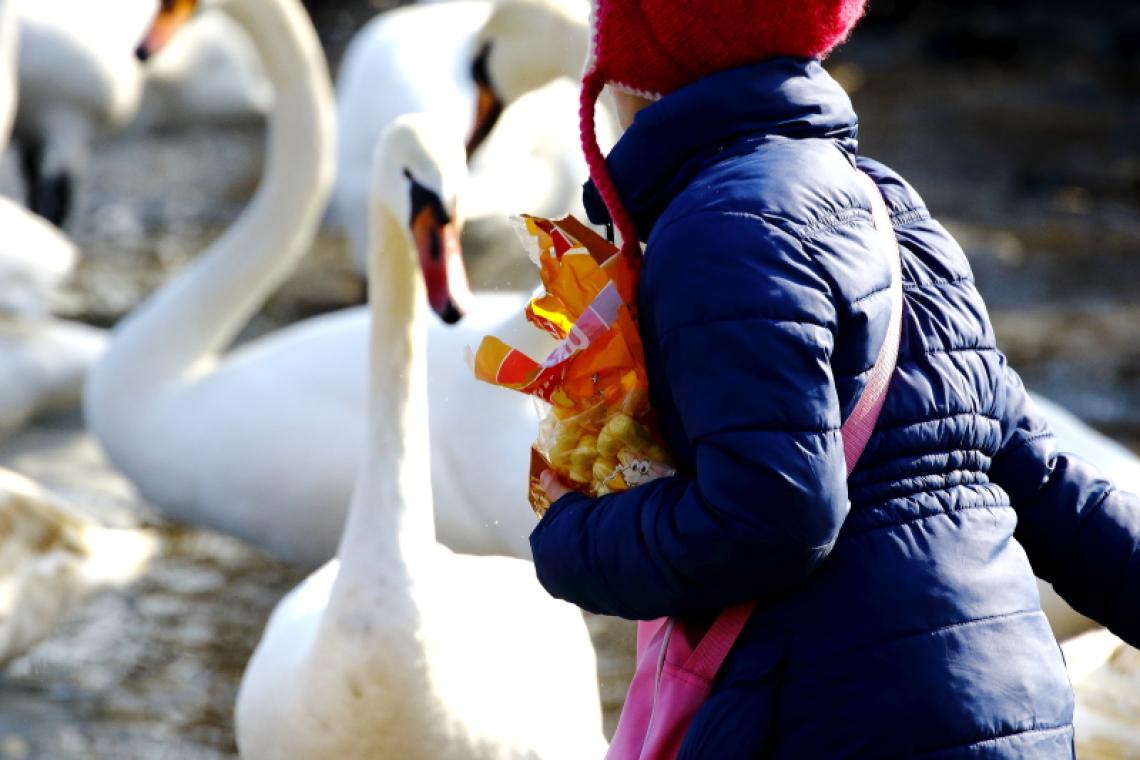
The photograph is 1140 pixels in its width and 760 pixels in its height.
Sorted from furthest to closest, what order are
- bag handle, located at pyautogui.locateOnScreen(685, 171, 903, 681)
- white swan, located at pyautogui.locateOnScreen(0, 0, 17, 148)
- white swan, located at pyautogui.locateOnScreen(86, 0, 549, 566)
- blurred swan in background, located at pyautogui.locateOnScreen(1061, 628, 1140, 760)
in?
white swan, located at pyautogui.locateOnScreen(0, 0, 17, 148)
white swan, located at pyautogui.locateOnScreen(86, 0, 549, 566)
blurred swan in background, located at pyautogui.locateOnScreen(1061, 628, 1140, 760)
bag handle, located at pyautogui.locateOnScreen(685, 171, 903, 681)

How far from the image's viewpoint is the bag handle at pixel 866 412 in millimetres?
1600

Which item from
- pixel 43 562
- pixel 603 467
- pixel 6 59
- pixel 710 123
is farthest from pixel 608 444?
pixel 6 59

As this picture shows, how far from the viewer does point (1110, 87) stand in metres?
10.6

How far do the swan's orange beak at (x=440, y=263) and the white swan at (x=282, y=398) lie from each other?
1.71 feet

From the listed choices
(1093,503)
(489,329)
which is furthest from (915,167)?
(1093,503)

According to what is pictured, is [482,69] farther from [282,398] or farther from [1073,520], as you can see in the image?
[1073,520]

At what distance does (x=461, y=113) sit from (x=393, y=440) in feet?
10.2

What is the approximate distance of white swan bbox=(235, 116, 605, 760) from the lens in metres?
2.62

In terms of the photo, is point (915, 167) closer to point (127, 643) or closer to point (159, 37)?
point (159, 37)

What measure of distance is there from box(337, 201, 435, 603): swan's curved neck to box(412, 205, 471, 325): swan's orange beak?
0.08m

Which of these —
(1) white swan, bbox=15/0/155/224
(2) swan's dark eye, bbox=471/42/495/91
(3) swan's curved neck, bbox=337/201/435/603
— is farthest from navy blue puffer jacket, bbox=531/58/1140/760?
(1) white swan, bbox=15/0/155/224

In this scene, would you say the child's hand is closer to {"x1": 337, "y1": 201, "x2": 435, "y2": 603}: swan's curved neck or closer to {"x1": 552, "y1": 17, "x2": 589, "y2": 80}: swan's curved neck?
{"x1": 337, "y1": 201, "x2": 435, "y2": 603}: swan's curved neck

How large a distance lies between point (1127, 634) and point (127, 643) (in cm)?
264

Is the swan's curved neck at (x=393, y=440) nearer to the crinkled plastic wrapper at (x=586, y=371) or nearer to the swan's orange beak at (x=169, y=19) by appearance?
the crinkled plastic wrapper at (x=586, y=371)
